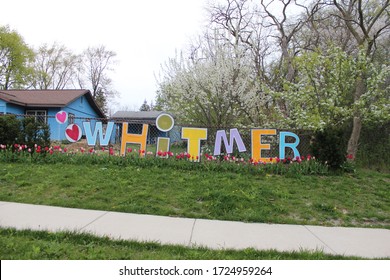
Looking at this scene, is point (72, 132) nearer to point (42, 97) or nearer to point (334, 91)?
point (334, 91)

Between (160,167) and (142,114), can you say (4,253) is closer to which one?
(160,167)

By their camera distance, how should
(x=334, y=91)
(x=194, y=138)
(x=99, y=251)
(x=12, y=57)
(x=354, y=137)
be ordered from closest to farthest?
(x=99, y=251) → (x=194, y=138) → (x=334, y=91) → (x=354, y=137) → (x=12, y=57)

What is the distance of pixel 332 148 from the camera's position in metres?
8.49

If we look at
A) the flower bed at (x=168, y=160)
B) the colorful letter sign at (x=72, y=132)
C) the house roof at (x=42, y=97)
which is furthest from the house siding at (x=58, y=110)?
the flower bed at (x=168, y=160)

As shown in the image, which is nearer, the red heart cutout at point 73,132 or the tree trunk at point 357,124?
the red heart cutout at point 73,132

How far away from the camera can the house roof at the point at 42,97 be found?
69.5 ft

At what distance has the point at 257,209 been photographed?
5117mm

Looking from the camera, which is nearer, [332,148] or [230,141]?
[332,148]

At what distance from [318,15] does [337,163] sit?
12.7 meters

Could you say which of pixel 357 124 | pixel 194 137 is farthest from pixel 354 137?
pixel 194 137

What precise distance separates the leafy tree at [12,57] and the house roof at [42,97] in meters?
17.8

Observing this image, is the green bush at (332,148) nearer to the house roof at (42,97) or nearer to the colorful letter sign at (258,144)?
the colorful letter sign at (258,144)

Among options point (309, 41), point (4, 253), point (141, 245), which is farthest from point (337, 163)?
point (309, 41)

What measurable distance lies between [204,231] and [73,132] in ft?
24.5
